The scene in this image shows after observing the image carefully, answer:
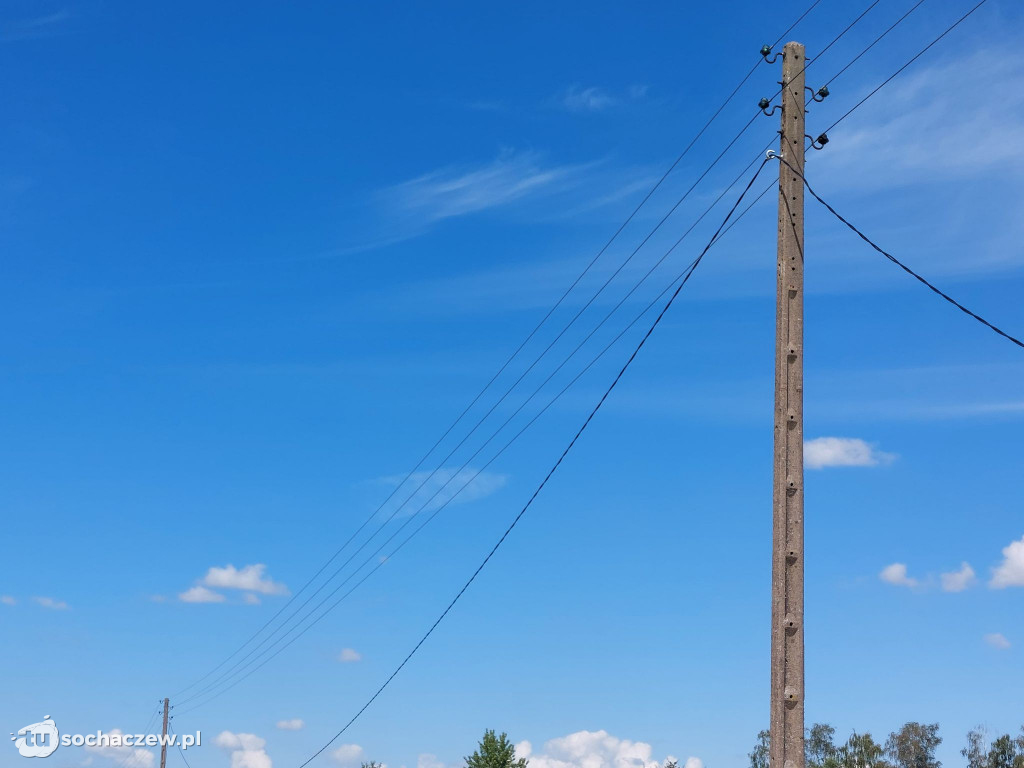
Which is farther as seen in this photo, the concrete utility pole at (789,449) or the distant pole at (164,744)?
the distant pole at (164,744)

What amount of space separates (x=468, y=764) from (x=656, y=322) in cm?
4333

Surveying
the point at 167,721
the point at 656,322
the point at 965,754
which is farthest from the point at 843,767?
the point at 656,322

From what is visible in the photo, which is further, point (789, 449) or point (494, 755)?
point (494, 755)

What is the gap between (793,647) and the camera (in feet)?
42.4

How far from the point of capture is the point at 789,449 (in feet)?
44.5

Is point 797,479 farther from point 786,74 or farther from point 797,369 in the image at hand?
point 786,74

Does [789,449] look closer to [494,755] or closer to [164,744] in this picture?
[494,755]

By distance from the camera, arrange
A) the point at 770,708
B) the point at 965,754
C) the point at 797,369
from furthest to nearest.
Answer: the point at 965,754 < the point at 797,369 < the point at 770,708

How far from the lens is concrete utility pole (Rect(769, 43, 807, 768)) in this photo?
12.7 meters

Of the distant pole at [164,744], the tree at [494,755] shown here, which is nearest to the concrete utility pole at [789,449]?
the tree at [494,755]

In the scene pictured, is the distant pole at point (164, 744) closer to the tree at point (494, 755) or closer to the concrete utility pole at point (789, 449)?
the tree at point (494, 755)

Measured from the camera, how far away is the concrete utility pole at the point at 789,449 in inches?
500

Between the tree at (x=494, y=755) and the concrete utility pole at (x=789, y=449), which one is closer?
the concrete utility pole at (x=789, y=449)

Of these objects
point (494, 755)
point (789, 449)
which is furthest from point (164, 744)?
point (789, 449)
